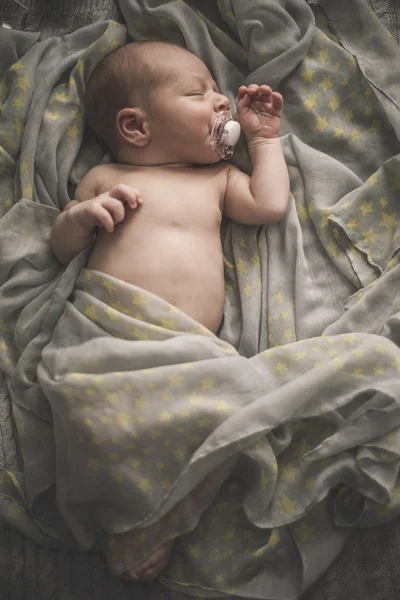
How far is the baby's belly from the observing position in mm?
1334

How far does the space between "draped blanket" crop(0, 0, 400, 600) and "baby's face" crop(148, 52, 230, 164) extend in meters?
0.11

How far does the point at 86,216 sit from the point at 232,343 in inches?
14.4

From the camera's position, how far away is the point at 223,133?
4.64 feet

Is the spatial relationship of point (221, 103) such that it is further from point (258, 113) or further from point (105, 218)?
point (105, 218)

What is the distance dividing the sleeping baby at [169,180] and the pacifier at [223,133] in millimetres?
10

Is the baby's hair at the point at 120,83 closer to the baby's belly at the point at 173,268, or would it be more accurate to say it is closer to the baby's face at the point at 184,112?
the baby's face at the point at 184,112

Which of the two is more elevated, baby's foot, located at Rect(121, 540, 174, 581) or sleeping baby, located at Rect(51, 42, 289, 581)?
sleeping baby, located at Rect(51, 42, 289, 581)

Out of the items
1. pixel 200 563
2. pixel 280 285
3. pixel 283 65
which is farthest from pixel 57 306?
pixel 283 65

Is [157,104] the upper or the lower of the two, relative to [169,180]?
upper

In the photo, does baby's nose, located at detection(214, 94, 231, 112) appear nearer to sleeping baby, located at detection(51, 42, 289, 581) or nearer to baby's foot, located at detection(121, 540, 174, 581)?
sleeping baby, located at detection(51, 42, 289, 581)

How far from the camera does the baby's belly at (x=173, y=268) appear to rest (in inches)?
52.5

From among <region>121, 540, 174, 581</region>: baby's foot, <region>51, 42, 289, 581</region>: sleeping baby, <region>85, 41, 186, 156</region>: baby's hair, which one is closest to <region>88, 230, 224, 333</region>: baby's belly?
<region>51, 42, 289, 581</region>: sleeping baby

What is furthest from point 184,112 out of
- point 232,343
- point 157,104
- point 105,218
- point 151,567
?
point 151,567

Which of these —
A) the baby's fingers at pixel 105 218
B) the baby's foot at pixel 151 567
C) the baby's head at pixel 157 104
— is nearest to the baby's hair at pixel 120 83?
the baby's head at pixel 157 104
